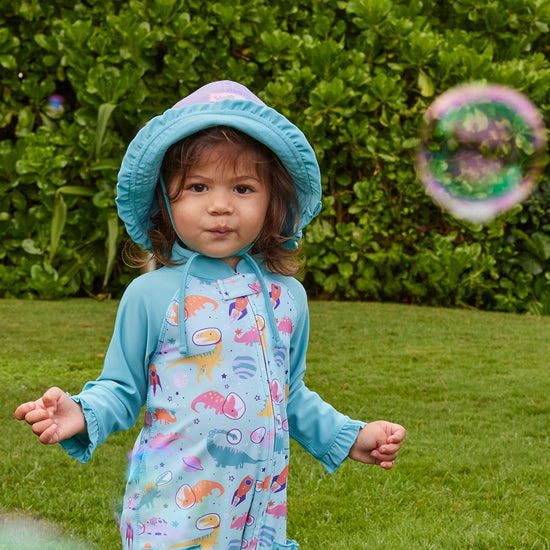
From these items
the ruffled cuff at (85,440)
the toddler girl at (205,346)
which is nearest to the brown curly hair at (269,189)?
the toddler girl at (205,346)

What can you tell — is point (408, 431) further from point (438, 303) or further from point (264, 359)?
point (438, 303)

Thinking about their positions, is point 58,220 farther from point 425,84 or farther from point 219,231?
point 219,231

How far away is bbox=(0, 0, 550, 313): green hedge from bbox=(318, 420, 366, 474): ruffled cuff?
161 inches

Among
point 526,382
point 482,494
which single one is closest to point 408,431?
point 482,494

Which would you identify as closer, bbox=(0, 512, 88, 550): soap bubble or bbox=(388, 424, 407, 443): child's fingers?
bbox=(388, 424, 407, 443): child's fingers

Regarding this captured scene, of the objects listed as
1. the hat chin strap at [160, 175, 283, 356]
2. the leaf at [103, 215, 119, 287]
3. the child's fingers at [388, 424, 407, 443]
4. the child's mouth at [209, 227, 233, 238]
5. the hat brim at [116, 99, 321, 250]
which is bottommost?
the leaf at [103, 215, 119, 287]

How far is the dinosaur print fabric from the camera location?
145 centimetres

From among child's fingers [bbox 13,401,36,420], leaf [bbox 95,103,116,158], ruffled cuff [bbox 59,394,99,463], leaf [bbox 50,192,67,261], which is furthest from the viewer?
leaf [bbox 50,192,67,261]

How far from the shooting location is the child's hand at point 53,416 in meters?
1.29

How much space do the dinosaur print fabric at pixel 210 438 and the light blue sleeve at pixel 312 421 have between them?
0.52ft

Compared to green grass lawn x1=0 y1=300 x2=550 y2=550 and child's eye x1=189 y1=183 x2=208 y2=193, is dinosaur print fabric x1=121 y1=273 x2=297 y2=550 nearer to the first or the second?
child's eye x1=189 y1=183 x2=208 y2=193

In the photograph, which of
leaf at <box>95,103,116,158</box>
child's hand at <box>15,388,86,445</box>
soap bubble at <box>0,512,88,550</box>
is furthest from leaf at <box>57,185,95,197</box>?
child's hand at <box>15,388,86,445</box>

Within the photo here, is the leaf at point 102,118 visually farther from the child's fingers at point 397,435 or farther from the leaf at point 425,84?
the child's fingers at point 397,435

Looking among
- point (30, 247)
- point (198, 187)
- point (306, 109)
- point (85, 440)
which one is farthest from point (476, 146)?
point (85, 440)
